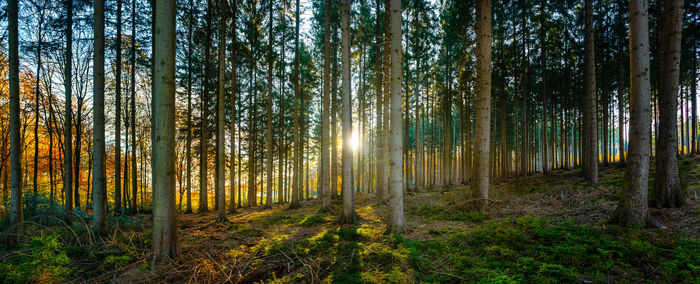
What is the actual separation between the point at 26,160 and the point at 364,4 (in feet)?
78.7

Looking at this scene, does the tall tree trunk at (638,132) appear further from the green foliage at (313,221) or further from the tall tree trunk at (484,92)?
the green foliage at (313,221)

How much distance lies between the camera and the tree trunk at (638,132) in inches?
186

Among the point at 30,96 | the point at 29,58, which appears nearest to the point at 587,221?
the point at 29,58

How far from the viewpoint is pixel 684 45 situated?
14.0m

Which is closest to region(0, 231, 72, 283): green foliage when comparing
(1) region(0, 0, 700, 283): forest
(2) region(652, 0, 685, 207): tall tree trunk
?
(1) region(0, 0, 700, 283): forest

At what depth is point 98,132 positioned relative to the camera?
20.2ft

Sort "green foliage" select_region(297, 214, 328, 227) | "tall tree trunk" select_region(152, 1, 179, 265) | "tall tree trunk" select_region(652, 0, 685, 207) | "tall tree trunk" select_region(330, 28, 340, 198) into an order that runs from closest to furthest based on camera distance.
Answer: "tall tree trunk" select_region(152, 1, 179, 265)
"tall tree trunk" select_region(652, 0, 685, 207)
"green foliage" select_region(297, 214, 328, 227)
"tall tree trunk" select_region(330, 28, 340, 198)

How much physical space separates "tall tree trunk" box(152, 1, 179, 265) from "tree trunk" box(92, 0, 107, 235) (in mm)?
3411

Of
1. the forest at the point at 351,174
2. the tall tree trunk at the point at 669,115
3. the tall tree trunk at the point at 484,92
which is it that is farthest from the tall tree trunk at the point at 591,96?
the tall tree trunk at the point at 484,92

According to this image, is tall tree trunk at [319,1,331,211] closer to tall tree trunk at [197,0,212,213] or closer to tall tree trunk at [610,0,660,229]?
tall tree trunk at [197,0,212,213]

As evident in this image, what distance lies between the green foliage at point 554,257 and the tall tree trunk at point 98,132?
7697mm

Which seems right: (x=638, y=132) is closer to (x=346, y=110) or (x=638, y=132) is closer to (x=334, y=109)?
(x=346, y=110)

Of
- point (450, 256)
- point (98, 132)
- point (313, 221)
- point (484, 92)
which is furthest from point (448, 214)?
point (98, 132)

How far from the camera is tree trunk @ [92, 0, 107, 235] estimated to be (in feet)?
19.8
